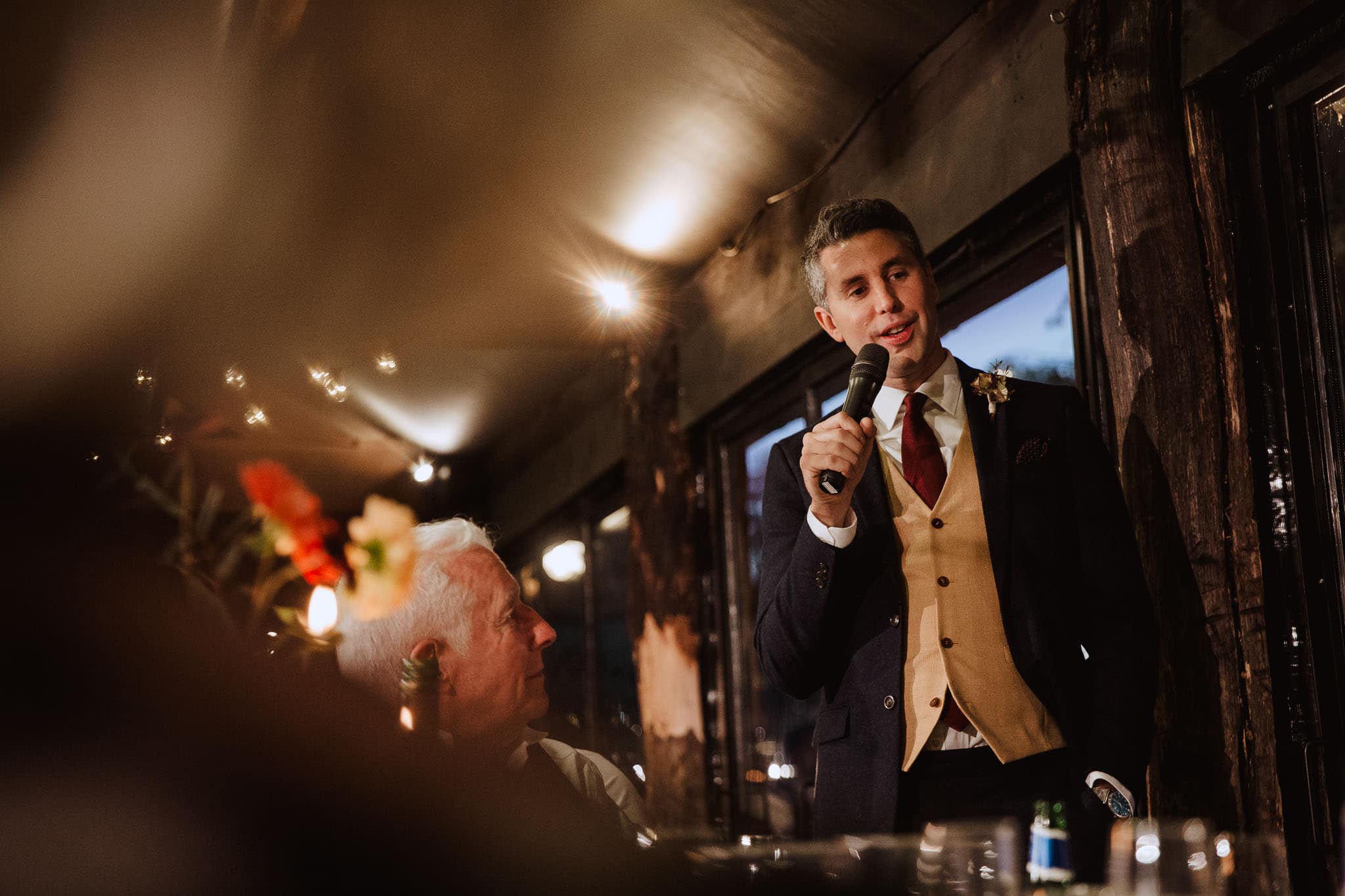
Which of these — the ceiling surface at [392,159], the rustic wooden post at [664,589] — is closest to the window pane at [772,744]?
the rustic wooden post at [664,589]

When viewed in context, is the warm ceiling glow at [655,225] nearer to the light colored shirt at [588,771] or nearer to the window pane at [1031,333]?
the window pane at [1031,333]

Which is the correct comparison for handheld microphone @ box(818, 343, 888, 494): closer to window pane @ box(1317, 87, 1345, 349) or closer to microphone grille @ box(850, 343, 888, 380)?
microphone grille @ box(850, 343, 888, 380)

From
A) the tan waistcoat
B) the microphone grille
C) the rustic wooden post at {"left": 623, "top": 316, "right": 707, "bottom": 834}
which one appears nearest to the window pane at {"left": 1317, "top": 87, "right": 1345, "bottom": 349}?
the tan waistcoat

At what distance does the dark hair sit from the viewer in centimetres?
181

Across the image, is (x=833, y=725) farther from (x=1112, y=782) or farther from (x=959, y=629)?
(x=1112, y=782)

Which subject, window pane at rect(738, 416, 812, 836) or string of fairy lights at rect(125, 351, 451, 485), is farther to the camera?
string of fairy lights at rect(125, 351, 451, 485)

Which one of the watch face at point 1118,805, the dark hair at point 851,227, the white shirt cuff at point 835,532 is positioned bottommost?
the watch face at point 1118,805

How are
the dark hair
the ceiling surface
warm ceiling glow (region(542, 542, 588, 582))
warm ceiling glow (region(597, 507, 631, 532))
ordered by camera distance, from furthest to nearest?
warm ceiling glow (region(542, 542, 588, 582)), warm ceiling glow (region(597, 507, 631, 532)), the ceiling surface, the dark hair

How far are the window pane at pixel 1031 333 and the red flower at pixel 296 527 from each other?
5.91ft

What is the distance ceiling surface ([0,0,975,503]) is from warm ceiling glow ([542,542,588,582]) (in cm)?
201

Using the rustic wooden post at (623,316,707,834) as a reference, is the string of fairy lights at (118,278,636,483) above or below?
above

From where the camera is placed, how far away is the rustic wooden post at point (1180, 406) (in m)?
2.07

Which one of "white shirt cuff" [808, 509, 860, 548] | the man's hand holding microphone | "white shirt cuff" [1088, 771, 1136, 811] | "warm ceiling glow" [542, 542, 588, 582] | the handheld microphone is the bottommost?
"white shirt cuff" [1088, 771, 1136, 811]

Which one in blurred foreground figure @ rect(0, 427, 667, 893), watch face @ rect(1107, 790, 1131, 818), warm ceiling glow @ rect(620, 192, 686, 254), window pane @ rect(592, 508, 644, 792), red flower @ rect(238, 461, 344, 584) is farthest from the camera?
window pane @ rect(592, 508, 644, 792)
